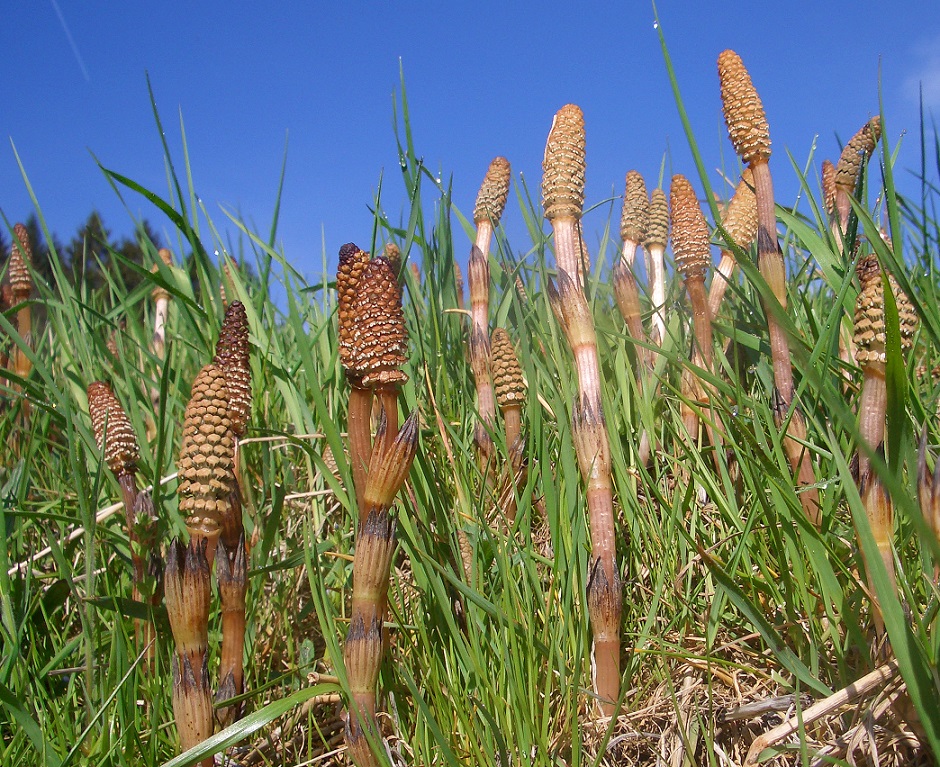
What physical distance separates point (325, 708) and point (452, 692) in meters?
0.41

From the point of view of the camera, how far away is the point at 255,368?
2.27 meters

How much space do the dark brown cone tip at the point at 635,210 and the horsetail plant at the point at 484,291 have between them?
1.25 feet

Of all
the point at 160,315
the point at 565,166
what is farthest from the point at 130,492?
the point at 160,315

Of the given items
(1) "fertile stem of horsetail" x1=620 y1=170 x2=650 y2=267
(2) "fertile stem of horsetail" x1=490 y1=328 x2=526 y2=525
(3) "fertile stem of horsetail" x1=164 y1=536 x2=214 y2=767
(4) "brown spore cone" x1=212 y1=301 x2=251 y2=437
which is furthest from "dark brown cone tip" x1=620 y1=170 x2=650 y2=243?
(3) "fertile stem of horsetail" x1=164 y1=536 x2=214 y2=767

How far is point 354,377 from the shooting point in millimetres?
1084

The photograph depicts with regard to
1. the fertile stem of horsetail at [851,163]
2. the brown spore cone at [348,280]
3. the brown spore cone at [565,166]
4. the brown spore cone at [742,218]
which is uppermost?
the fertile stem of horsetail at [851,163]

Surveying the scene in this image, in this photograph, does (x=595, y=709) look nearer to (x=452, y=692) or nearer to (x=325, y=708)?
(x=452, y=692)

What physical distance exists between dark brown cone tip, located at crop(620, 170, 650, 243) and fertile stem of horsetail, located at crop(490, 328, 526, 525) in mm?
766

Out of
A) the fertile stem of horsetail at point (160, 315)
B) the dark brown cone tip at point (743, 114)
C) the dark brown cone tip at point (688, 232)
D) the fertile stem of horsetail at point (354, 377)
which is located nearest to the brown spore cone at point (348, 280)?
the fertile stem of horsetail at point (354, 377)

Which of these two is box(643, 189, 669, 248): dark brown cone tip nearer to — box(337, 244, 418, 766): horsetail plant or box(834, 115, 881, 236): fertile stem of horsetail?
box(834, 115, 881, 236): fertile stem of horsetail

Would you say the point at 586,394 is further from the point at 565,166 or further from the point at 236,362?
the point at 236,362

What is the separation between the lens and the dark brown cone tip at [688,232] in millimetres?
1754

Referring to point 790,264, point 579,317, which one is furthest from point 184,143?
point 790,264

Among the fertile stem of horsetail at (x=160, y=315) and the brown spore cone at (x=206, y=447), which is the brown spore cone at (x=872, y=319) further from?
the fertile stem of horsetail at (x=160, y=315)
